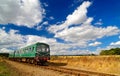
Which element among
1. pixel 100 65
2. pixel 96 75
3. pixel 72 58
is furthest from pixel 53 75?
pixel 72 58

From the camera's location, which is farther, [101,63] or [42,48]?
[42,48]

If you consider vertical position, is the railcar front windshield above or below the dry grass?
above

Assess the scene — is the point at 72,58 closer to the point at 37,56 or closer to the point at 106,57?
the point at 37,56

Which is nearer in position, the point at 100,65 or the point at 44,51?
the point at 100,65

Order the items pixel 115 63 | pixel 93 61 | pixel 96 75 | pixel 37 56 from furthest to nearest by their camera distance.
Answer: pixel 37 56 < pixel 93 61 < pixel 115 63 < pixel 96 75

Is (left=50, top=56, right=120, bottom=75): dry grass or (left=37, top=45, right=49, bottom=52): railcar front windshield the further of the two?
(left=37, top=45, right=49, bottom=52): railcar front windshield

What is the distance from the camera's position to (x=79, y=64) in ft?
106

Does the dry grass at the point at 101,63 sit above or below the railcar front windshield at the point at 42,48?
below

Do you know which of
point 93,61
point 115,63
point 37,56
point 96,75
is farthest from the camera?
point 37,56

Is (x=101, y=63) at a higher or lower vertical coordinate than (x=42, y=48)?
lower

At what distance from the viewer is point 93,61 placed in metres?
28.6

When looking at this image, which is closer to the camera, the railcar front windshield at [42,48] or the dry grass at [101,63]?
the dry grass at [101,63]

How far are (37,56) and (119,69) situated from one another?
14.1 m

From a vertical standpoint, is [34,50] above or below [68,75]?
above
